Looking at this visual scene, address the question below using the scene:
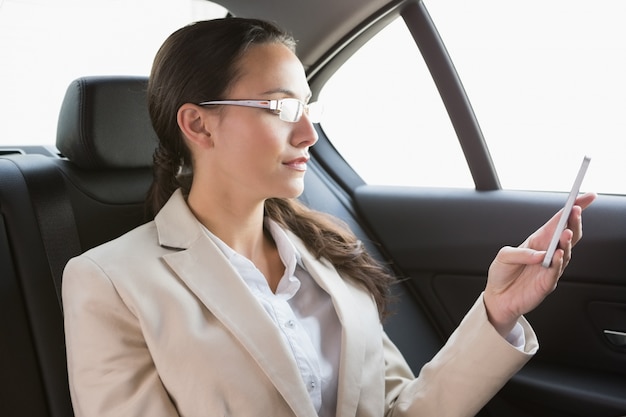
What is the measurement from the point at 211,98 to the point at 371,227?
1.00 metres

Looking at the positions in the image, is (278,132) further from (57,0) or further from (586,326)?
(57,0)

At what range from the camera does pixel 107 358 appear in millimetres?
1326

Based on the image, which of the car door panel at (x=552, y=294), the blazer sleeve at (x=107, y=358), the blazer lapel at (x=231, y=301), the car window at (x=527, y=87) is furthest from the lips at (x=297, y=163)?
the car window at (x=527, y=87)

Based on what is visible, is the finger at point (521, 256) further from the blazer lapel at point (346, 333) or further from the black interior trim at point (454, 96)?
the black interior trim at point (454, 96)

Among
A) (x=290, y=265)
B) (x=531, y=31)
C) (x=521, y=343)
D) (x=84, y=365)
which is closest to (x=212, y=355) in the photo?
(x=84, y=365)

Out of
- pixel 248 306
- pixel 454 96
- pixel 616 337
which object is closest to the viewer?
pixel 248 306

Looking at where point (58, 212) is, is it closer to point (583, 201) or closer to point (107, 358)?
point (107, 358)

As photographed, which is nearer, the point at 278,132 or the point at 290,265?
the point at 278,132

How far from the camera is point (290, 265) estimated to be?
163 centimetres

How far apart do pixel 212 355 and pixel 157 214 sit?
40 centimetres

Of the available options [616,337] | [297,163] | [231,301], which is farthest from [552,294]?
[231,301]

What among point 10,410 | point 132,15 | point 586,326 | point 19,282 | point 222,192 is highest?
point 132,15

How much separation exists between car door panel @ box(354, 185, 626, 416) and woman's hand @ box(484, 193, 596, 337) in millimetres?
626

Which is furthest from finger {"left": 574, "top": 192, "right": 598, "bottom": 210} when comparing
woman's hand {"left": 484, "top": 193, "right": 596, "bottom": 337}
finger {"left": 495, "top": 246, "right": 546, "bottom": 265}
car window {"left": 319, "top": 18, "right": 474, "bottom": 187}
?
car window {"left": 319, "top": 18, "right": 474, "bottom": 187}
